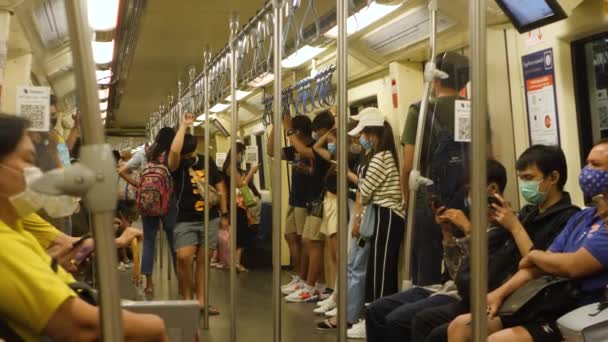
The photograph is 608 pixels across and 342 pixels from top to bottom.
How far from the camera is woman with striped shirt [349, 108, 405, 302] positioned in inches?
190

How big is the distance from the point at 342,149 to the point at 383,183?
7.61ft

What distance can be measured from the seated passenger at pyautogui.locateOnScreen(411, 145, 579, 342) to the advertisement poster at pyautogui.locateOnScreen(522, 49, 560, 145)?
118 centimetres

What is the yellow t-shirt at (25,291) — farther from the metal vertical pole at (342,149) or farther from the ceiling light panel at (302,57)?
the ceiling light panel at (302,57)

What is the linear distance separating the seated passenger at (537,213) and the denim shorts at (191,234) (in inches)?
112

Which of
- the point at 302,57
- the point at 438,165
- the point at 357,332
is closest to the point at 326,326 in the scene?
the point at 357,332

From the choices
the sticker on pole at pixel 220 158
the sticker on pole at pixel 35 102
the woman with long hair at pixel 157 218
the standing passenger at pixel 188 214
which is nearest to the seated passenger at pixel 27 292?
the sticker on pole at pixel 35 102

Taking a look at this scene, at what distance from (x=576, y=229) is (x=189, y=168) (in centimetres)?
365

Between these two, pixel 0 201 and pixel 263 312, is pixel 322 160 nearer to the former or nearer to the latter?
pixel 263 312

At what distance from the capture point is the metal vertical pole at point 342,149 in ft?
8.59

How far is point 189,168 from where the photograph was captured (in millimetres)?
5793

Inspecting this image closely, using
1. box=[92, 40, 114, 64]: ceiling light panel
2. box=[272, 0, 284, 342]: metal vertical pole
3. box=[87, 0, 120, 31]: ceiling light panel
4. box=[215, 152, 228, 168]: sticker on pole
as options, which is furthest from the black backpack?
box=[215, 152, 228, 168]: sticker on pole

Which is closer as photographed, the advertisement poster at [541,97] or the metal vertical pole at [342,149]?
Answer: the metal vertical pole at [342,149]

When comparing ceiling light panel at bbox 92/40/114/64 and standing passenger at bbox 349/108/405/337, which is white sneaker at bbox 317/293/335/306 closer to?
standing passenger at bbox 349/108/405/337

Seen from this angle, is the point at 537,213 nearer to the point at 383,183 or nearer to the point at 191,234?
the point at 383,183
